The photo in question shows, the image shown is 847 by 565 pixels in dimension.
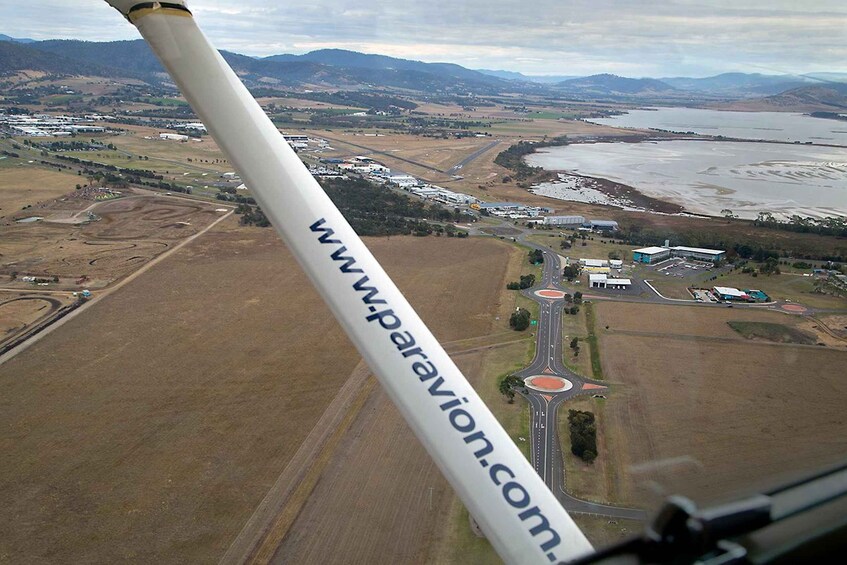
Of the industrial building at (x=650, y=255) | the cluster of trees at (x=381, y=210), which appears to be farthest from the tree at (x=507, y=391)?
the industrial building at (x=650, y=255)

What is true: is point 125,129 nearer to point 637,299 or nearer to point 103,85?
point 103,85

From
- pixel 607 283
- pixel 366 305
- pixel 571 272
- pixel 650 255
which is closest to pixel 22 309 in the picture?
pixel 571 272

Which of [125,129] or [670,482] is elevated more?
[670,482]

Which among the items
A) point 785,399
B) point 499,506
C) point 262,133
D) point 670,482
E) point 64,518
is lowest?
point 64,518

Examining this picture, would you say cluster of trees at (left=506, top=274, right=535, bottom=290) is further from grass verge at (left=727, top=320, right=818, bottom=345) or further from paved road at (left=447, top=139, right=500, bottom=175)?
paved road at (left=447, top=139, right=500, bottom=175)

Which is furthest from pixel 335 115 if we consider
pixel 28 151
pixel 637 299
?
pixel 637 299

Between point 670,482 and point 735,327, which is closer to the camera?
point 670,482

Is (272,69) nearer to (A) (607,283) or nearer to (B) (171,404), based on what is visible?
(A) (607,283)
